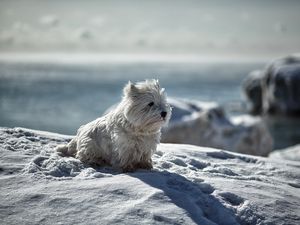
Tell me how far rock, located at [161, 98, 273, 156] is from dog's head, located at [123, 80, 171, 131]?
381 inches

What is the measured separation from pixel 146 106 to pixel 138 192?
128 cm

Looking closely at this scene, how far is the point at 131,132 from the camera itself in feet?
20.0

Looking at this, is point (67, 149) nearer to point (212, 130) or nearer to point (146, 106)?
point (146, 106)

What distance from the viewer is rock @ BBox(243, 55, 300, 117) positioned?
40188 millimetres

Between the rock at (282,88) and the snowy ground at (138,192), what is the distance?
115 feet

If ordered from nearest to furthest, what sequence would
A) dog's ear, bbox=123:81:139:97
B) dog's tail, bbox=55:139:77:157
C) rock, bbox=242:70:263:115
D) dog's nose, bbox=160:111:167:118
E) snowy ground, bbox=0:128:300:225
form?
snowy ground, bbox=0:128:300:225 → dog's nose, bbox=160:111:167:118 → dog's ear, bbox=123:81:139:97 → dog's tail, bbox=55:139:77:157 → rock, bbox=242:70:263:115

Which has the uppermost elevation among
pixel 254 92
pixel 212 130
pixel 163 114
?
pixel 163 114

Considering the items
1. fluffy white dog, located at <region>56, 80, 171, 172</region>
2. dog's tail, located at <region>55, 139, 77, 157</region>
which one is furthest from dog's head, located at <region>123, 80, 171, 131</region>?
dog's tail, located at <region>55, 139, 77, 157</region>

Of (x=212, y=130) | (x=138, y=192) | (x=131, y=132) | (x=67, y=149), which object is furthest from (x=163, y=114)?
(x=212, y=130)

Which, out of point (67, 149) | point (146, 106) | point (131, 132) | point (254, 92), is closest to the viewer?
point (146, 106)

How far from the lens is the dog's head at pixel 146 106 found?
586 centimetres

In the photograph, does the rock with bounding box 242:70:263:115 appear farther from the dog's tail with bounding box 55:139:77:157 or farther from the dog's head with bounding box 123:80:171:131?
the dog's head with bounding box 123:80:171:131

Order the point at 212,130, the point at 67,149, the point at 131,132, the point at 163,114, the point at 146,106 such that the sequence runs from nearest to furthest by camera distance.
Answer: the point at 163,114, the point at 146,106, the point at 131,132, the point at 67,149, the point at 212,130

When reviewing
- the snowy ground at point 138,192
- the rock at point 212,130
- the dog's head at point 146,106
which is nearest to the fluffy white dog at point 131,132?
the dog's head at point 146,106
